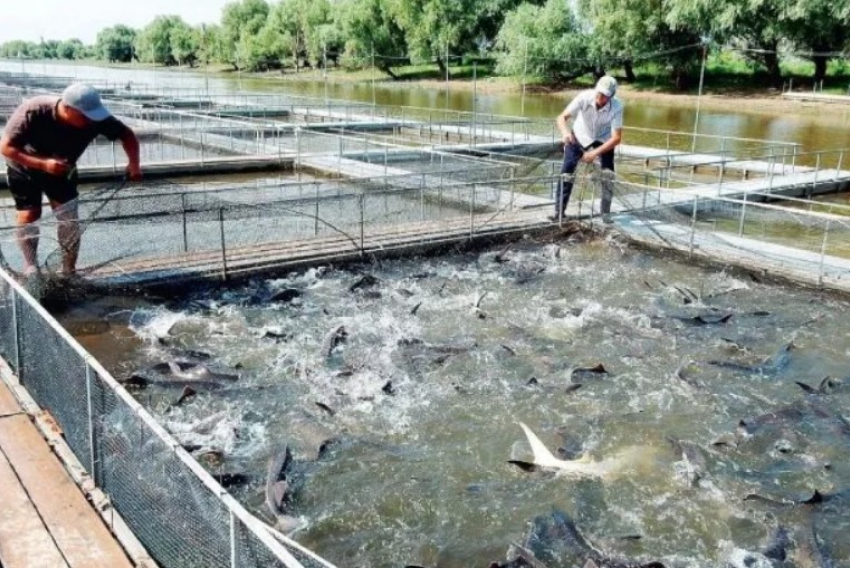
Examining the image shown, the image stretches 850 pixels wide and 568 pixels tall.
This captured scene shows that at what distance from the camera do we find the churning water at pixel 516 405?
23.5ft

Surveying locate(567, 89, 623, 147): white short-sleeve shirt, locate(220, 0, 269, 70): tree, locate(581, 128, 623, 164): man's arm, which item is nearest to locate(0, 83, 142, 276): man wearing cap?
locate(581, 128, 623, 164): man's arm

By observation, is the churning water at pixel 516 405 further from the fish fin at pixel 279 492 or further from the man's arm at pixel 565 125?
the man's arm at pixel 565 125

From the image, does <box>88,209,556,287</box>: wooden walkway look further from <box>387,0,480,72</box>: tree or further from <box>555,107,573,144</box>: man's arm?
<box>387,0,480,72</box>: tree

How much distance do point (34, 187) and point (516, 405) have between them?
6.52 metres

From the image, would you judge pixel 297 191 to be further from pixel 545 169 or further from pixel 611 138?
pixel 545 169

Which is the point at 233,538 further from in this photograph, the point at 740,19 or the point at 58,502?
the point at 740,19

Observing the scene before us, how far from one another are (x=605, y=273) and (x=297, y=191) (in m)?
6.89

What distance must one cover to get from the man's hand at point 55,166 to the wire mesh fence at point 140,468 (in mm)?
3076

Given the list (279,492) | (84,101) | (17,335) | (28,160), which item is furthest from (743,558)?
(28,160)

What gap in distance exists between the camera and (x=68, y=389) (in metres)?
6.13

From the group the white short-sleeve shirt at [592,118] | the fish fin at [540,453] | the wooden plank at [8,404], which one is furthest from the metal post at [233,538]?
the white short-sleeve shirt at [592,118]

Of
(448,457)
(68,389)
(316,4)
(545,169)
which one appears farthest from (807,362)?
(316,4)

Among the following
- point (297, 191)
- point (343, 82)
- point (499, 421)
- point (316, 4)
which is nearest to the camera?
point (499, 421)

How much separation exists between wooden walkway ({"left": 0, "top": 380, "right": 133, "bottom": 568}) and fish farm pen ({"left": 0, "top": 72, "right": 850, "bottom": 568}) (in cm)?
17
